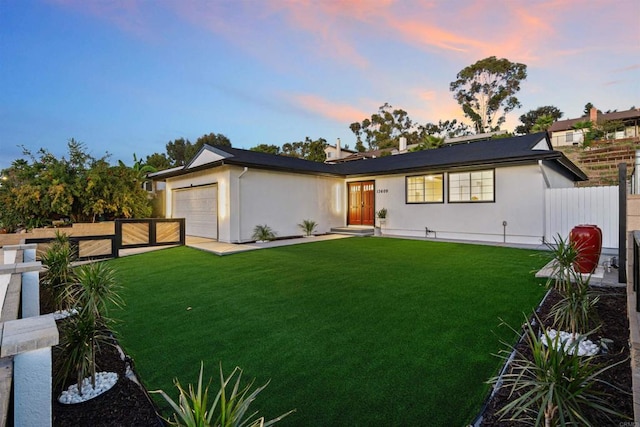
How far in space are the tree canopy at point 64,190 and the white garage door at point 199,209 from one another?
2454 mm

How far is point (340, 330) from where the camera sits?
3.52m

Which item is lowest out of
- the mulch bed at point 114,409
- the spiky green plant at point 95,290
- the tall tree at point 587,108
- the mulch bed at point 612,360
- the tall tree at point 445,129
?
the mulch bed at point 114,409

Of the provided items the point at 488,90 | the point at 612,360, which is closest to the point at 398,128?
the point at 488,90

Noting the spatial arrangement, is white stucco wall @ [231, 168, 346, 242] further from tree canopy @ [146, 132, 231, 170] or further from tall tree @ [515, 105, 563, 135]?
tall tree @ [515, 105, 563, 135]

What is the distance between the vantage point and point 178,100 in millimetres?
18594

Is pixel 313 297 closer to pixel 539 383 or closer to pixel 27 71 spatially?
pixel 539 383

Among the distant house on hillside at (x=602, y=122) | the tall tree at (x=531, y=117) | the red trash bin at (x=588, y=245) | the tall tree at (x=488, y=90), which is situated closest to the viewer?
the red trash bin at (x=588, y=245)

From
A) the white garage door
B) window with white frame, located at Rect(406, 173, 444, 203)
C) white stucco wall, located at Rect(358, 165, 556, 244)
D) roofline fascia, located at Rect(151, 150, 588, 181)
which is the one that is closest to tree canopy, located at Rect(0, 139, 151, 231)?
the white garage door

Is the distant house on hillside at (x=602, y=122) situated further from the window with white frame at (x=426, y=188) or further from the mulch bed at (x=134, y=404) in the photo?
the mulch bed at (x=134, y=404)

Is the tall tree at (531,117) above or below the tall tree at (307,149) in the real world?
above

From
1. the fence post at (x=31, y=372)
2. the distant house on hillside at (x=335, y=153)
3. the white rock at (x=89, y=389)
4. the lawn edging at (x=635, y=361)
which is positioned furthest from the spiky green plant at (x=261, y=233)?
the distant house on hillside at (x=335, y=153)

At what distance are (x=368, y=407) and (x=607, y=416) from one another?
1442 millimetres

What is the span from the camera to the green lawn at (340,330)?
7.46 ft

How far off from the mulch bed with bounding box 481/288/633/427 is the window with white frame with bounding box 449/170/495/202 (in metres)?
6.42
